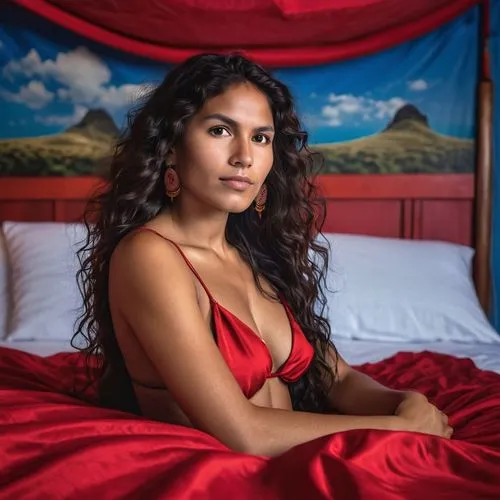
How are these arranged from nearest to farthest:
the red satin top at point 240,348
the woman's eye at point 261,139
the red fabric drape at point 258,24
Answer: the red satin top at point 240,348 → the woman's eye at point 261,139 → the red fabric drape at point 258,24

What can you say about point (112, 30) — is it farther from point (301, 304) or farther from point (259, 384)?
point (259, 384)

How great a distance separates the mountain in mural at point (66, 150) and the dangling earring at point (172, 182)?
5.44 ft

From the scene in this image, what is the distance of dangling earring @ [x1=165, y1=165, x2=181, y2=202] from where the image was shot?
132 centimetres

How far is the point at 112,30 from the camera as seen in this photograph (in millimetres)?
2732

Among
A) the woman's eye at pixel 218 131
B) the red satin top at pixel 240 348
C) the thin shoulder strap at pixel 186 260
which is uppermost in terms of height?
the woman's eye at pixel 218 131

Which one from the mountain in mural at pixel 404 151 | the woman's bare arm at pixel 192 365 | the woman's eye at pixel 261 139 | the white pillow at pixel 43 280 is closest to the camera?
the woman's bare arm at pixel 192 365

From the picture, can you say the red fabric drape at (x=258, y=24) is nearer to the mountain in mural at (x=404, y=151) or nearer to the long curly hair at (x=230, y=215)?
the mountain in mural at (x=404, y=151)

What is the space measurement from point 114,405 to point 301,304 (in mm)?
476

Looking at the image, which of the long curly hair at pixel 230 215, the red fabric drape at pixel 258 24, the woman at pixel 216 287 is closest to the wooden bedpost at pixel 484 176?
the red fabric drape at pixel 258 24

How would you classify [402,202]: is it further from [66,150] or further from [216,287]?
[216,287]

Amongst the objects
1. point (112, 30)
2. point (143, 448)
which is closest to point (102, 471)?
point (143, 448)

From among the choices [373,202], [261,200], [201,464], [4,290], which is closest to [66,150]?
[4,290]

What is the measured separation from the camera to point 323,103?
2971 mm

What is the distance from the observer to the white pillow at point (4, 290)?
7.90 ft
